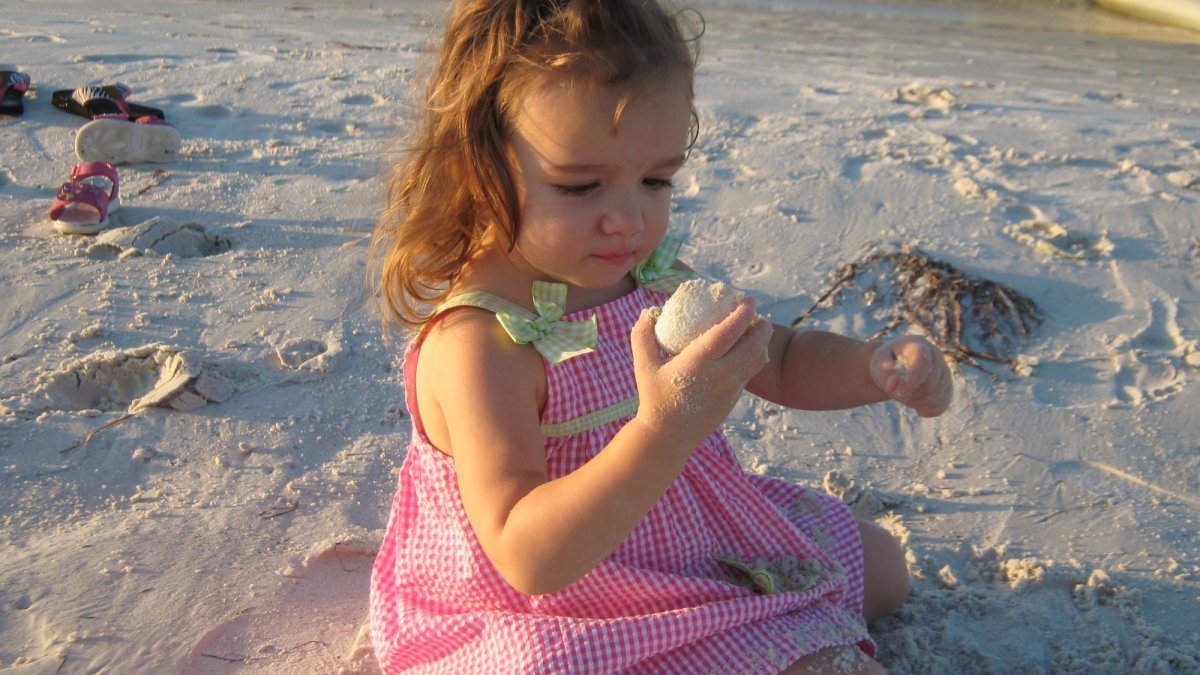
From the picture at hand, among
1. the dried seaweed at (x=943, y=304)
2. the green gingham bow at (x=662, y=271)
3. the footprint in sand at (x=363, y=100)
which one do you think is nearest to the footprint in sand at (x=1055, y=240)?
the dried seaweed at (x=943, y=304)

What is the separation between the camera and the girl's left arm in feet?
5.59

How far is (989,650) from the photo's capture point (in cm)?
204

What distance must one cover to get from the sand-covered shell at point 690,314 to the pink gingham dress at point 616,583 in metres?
0.29

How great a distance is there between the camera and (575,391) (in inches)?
66.4

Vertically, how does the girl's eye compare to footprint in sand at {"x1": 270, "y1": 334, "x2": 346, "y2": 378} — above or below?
above

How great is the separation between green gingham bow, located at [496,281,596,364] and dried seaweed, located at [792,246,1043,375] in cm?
156

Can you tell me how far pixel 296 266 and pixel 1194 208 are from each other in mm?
3177

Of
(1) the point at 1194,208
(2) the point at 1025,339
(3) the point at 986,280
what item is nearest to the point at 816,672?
(2) the point at 1025,339

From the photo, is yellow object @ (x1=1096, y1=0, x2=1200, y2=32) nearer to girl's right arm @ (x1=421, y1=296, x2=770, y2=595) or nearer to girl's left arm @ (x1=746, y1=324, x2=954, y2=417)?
girl's left arm @ (x1=746, y1=324, x2=954, y2=417)

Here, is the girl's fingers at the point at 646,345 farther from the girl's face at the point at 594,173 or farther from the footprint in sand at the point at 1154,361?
the footprint in sand at the point at 1154,361

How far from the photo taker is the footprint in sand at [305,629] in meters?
1.95

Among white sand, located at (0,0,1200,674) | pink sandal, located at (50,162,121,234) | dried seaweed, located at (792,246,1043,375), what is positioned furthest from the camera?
pink sandal, located at (50,162,121,234)

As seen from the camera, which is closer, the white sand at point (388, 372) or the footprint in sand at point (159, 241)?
the white sand at point (388, 372)

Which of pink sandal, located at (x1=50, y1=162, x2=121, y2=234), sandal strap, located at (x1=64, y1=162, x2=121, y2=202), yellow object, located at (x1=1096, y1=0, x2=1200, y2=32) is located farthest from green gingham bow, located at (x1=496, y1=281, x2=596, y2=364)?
yellow object, located at (x1=1096, y1=0, x2=1200, y2=32)
